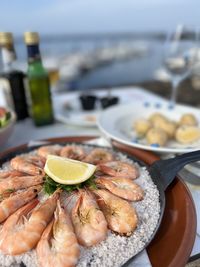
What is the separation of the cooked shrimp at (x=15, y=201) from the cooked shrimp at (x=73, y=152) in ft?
0.53

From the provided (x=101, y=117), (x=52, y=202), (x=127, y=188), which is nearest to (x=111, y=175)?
(x=127, y=188)

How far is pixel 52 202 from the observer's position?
481mm

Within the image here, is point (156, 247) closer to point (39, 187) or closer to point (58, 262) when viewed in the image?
point (58, 262)

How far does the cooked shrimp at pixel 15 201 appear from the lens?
46 centimetres

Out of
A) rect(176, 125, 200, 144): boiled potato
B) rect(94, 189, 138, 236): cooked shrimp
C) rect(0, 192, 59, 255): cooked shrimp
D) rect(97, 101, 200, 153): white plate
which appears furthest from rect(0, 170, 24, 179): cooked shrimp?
Answer: rect(176, 125, 200, 144): boiled potato

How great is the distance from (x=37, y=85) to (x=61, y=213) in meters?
0.69

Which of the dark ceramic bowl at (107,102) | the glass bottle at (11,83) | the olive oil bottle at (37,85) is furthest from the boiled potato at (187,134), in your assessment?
the glass bottle at (11,83)

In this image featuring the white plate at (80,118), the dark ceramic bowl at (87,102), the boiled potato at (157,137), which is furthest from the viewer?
the dark ceramic bowl at (87,102)

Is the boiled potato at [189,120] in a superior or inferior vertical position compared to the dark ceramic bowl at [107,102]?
superior

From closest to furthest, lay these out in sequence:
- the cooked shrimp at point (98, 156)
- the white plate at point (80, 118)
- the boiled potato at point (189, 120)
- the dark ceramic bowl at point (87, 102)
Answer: the cooked shrimp at point (98, 156) → the boiled potato at point (189, 120) → the white plate at point (80, 118) → the dark ceramic bowl at point (87, 102)

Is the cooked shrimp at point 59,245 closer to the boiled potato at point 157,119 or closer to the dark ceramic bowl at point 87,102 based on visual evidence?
the boiled potato at point 157,119

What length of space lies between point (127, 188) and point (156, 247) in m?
0.14

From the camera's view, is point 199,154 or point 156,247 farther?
point 199,154

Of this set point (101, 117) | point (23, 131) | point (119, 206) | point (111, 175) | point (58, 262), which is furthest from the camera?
point (23, 131)
